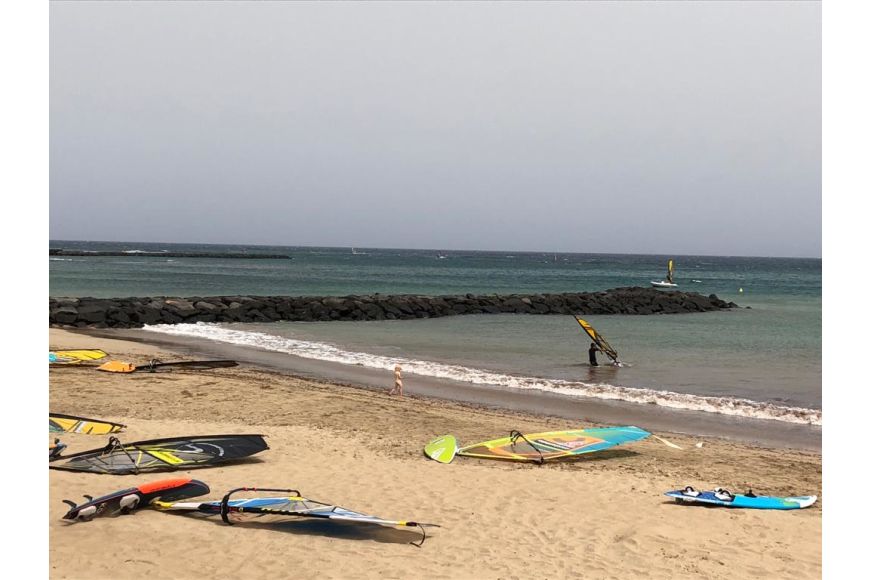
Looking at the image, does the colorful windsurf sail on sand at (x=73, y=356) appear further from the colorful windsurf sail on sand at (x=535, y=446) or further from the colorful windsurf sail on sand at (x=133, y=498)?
the colorful windsurf sail on sand at (x=133, y=498)

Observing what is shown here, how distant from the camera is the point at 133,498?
727cm

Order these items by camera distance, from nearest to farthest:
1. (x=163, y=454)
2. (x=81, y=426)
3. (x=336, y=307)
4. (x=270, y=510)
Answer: (x=270, y=510) → (x=163, y=454) → (x=81, y=426) → (x=336, y=307)

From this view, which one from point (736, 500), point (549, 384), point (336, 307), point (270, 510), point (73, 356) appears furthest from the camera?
point (336, 307)

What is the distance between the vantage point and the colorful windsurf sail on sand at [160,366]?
16.6m

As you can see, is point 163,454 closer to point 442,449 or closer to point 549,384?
point 442,449

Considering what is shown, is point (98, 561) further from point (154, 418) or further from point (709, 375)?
point (709, 375)

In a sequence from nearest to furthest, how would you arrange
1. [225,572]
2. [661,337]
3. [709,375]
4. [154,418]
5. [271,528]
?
[225,572]
[271,528]
[154,418]
[709,375]
[661,337]

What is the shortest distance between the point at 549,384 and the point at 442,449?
7.48 meters

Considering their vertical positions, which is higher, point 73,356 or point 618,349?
point 73,356

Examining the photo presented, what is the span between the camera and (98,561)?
6098mm

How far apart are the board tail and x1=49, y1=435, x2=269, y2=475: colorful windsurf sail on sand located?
223 centimetres

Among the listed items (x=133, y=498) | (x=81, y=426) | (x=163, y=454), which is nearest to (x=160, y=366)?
(x=81, y=426)

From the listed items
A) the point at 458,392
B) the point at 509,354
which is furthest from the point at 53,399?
the point at 509,354

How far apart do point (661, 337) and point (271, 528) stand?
24333 mm
